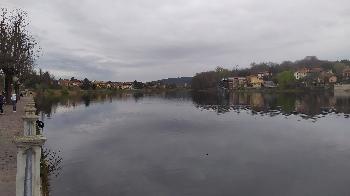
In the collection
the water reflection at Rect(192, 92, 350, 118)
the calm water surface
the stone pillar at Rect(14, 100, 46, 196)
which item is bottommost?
the calm water surface

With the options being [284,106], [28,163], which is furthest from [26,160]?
[284,106]

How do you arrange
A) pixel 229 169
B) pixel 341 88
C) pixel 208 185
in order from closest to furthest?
pixel 208 185
pixel 229 169
pixel 341 88

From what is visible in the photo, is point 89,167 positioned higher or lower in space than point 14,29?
lower

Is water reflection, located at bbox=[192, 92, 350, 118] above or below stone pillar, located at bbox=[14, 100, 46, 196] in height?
below

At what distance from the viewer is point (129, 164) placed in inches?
1001

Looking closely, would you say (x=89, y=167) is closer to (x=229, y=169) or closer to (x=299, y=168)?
(x=229, y=169)

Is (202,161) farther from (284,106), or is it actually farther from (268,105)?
(268,105)

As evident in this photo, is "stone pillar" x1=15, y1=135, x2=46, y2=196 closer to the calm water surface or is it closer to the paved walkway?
the paved walkway

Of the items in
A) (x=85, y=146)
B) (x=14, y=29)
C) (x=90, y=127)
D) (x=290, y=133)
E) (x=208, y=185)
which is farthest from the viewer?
(x=14, y=29)

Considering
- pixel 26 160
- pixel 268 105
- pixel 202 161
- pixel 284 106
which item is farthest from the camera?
pixel 268 105

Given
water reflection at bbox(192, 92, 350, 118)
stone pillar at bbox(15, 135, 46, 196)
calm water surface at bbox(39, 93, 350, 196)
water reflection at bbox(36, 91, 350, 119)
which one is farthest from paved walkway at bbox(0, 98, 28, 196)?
water reflection at bbox(192, 92, 350, 118)

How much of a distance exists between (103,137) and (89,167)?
13.3 metres

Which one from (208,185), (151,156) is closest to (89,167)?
(151,156)

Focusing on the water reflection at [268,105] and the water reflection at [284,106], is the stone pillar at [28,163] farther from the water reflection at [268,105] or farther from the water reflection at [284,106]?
the water reflection at [284,106]
